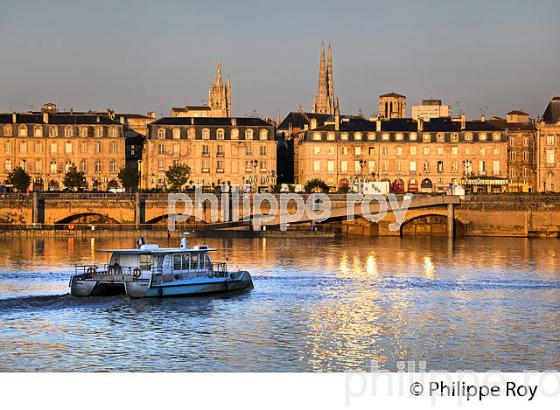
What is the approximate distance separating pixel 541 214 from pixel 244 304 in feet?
121

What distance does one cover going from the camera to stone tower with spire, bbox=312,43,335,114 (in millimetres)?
126500

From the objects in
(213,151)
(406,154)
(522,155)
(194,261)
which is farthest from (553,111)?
(194,261)

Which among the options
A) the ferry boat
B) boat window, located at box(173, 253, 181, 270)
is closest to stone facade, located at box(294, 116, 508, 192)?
the ferry boat

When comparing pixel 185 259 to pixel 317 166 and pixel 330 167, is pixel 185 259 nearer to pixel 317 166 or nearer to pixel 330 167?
pixel 317 166

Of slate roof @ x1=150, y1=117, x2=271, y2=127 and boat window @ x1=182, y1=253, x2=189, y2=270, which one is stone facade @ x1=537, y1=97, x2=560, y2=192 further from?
boat window @ x1=182, y1=253, x2=189, y2=270

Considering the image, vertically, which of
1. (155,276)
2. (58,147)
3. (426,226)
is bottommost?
(155,276)

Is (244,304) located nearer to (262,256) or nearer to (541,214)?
(262,256)

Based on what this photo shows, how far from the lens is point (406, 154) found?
278 feet

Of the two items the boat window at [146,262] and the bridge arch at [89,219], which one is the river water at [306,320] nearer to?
the boat window at [146,262]

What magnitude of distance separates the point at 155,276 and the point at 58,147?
168 ft
